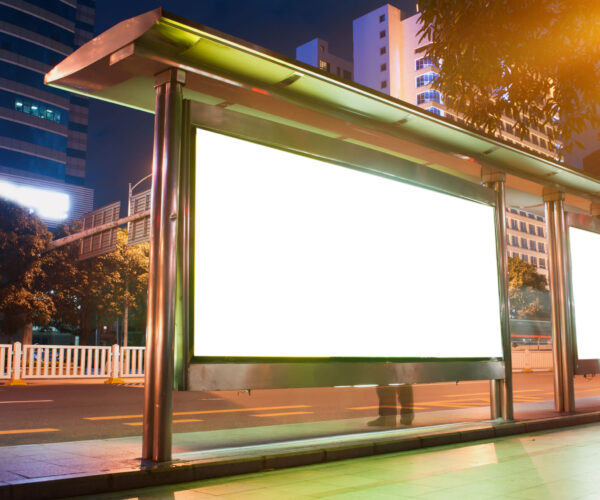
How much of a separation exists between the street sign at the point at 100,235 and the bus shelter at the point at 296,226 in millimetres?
24858

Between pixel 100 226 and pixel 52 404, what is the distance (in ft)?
70.0

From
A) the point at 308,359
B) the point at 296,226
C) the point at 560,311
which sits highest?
the point at 296,226

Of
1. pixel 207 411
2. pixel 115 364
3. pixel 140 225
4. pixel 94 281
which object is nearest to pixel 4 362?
pixel 115 364

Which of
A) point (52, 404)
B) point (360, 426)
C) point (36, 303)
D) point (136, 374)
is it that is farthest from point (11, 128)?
point (360, 426)

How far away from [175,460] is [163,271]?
1.76 m

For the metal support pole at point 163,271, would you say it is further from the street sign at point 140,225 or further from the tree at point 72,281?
the tree at point 72,281

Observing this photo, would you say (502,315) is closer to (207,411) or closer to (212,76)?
(207,411)

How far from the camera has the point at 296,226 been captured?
769 centimetres

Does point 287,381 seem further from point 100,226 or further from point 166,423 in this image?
point 100,226

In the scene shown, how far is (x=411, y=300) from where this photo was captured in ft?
29.8

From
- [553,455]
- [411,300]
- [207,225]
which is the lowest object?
[553,455]

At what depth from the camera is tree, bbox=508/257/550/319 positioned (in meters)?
69.4

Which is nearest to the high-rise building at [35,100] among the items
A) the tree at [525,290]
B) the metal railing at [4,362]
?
the tree at [525,290]

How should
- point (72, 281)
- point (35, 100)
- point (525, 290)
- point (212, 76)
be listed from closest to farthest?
point (212, 76)
point (72, 281)
point (525, 290)
point (35, 100)
